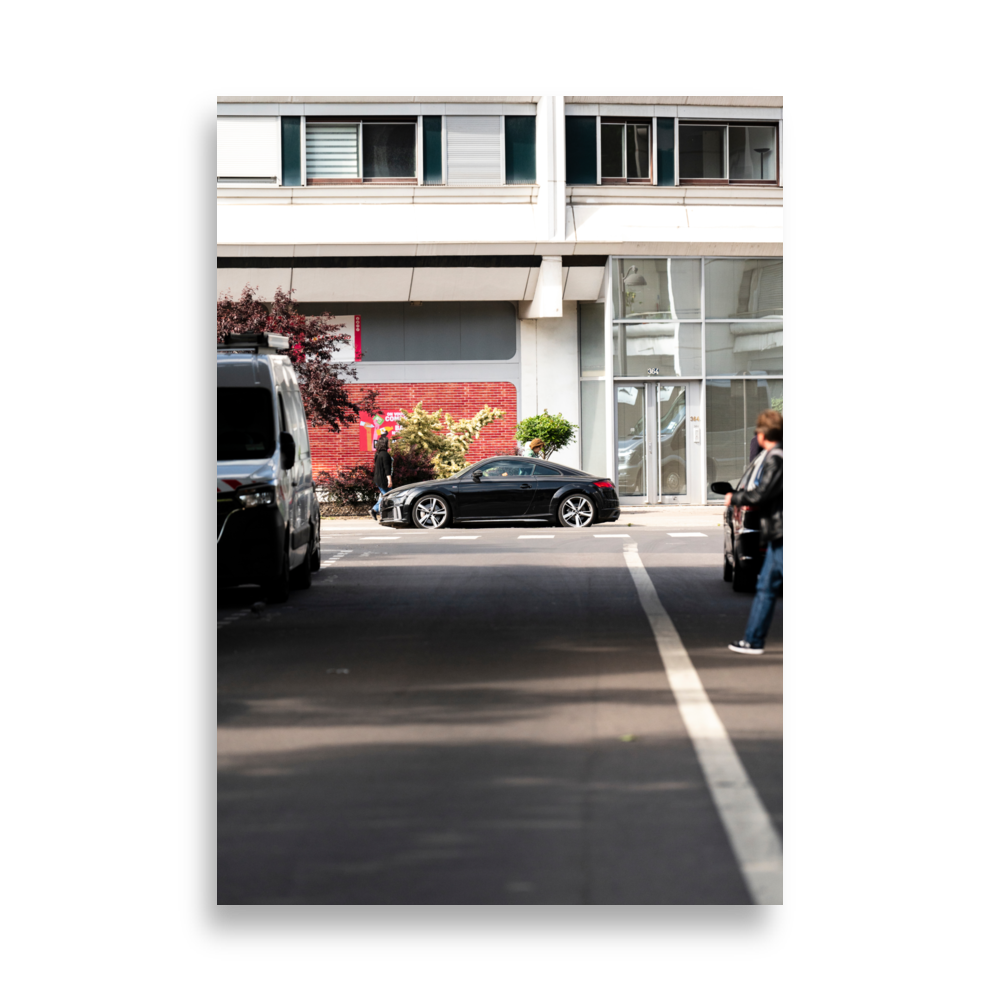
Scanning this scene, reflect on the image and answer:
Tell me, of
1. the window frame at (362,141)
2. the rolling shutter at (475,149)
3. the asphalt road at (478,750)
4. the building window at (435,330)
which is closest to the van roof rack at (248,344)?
the asphalt road at (478,750)

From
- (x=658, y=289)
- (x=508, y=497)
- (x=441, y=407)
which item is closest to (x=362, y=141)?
(x=441, y=407)

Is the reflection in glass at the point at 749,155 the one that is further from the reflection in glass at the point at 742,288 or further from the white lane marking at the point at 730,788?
the white lane marking at the point at 730,788

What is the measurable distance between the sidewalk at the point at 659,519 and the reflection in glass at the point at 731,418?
105 cm

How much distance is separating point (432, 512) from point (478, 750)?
17547 mm

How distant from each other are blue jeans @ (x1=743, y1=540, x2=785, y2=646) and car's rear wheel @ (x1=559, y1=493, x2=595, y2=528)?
47.5 ft

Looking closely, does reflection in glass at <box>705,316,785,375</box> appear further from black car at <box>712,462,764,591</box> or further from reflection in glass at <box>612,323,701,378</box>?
black car at <box>712,462,764,591</box>

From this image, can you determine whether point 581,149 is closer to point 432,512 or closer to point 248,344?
point 432,512

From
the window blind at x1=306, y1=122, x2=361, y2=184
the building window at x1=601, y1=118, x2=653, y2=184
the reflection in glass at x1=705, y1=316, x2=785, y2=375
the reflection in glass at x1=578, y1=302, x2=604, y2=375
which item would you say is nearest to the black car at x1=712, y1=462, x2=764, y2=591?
the reflection in glass at x1=705, y1=316, x2=785, y2=375

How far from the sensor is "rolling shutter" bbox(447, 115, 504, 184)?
31422 mm

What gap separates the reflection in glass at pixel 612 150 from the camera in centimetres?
3142

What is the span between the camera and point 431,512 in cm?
2427
